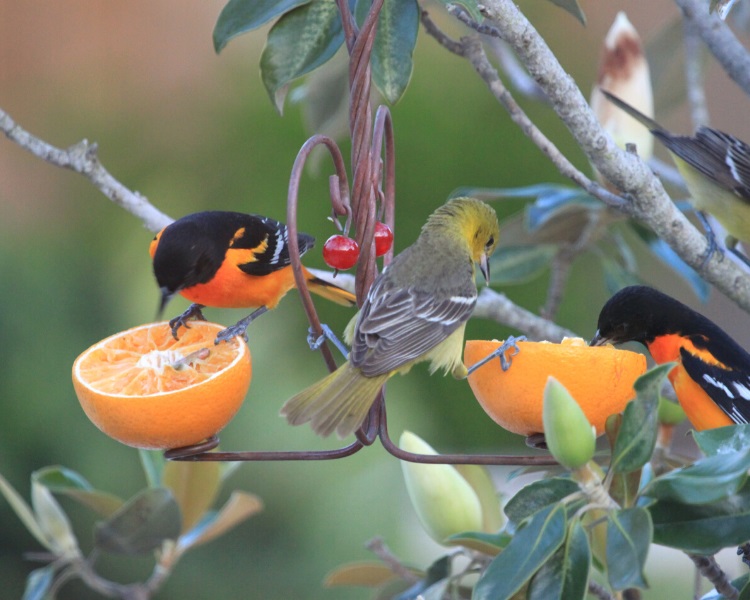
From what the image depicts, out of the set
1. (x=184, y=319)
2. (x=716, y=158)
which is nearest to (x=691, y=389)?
(x=184, y=319)

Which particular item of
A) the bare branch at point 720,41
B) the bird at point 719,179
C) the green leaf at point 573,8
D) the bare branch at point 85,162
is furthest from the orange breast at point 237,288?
the bird at point 719,179

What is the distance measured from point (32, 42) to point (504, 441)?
3.66 metres

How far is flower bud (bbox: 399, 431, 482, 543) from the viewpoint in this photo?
1.50 metres

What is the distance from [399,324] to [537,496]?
1.22 feet

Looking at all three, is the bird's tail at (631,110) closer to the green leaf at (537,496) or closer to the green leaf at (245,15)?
the green leaf at (245,15)

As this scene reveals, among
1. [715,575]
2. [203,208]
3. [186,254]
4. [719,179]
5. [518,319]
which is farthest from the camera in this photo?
[203,208]

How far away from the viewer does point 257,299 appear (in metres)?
1.75

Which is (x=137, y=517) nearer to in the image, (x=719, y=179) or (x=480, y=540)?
(x=480, y=540)

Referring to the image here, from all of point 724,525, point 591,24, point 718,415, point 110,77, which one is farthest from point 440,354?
point 591,24

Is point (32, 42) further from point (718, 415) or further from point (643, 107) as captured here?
point (718, 415)

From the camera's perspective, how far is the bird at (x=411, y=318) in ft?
4.33

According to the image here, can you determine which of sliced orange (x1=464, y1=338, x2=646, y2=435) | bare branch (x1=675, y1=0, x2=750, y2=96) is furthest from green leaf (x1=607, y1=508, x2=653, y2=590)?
bare branch (x1=675, y1=0, x2=750, y2=96)

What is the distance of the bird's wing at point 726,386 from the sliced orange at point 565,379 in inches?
13.4

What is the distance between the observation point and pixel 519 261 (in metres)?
2.12
